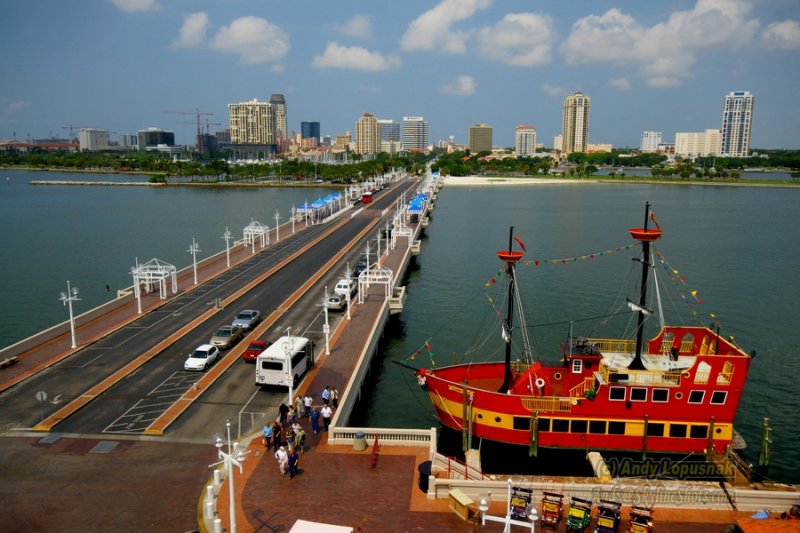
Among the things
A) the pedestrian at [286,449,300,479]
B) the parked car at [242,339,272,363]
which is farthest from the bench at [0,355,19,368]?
the pedestrian at [286,449,300,479]

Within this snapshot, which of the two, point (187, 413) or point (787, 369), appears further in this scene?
point (787, 369)

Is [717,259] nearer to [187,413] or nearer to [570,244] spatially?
[570,244]

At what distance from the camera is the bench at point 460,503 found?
20109mm

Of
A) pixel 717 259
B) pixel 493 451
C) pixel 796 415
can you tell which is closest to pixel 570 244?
pixel 717 259

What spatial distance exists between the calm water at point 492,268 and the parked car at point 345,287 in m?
5.01

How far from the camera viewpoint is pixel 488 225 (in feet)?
418

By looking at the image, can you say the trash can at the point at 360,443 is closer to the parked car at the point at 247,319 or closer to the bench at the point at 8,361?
the parked car at the point at 247,319

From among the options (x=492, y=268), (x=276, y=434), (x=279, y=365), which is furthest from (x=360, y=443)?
(x=492, y=268)

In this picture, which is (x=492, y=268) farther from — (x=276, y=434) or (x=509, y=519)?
(x=509, y=519)

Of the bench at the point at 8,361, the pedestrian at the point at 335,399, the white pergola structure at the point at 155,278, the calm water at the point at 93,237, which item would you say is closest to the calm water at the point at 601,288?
the pedestrian at the point at 335,399

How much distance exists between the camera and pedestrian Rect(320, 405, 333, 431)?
90.5 feet

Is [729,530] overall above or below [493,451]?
above

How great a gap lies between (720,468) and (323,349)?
74.8 feet

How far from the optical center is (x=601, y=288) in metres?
68.9
